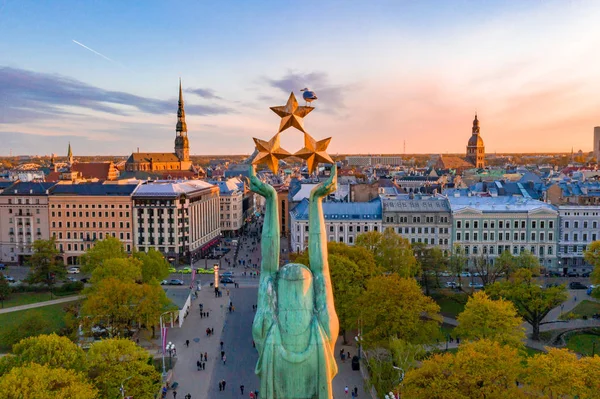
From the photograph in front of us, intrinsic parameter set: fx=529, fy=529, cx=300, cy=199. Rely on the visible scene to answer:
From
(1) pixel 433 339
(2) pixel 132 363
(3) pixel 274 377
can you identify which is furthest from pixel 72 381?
(1) pixel 433 339

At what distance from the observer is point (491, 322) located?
141 ft

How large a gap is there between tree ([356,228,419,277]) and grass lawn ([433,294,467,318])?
16.0 feet

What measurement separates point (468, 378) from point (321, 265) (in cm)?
1704

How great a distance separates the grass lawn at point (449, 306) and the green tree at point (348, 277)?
10924 mm

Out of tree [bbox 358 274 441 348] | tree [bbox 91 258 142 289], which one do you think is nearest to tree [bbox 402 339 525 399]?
tree [bbox 358 274 441 348]

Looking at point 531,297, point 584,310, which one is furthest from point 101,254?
point 584,310

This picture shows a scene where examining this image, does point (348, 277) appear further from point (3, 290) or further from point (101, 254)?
point (3, 290)

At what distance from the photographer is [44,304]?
68.4 metres

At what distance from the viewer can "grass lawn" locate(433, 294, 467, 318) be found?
63794 mm

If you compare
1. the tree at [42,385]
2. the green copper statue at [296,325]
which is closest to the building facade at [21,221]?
the tree at [42,385]

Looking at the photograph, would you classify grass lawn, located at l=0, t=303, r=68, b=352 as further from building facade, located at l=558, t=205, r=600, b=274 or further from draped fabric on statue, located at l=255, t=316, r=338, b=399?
building facade, located at l=558, t=205, r=600, b=274

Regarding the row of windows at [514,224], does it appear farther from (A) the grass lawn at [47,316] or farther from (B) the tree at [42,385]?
(B) the tree at [42,385]

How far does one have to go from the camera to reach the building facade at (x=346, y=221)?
295ft

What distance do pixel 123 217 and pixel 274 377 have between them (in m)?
83.9
